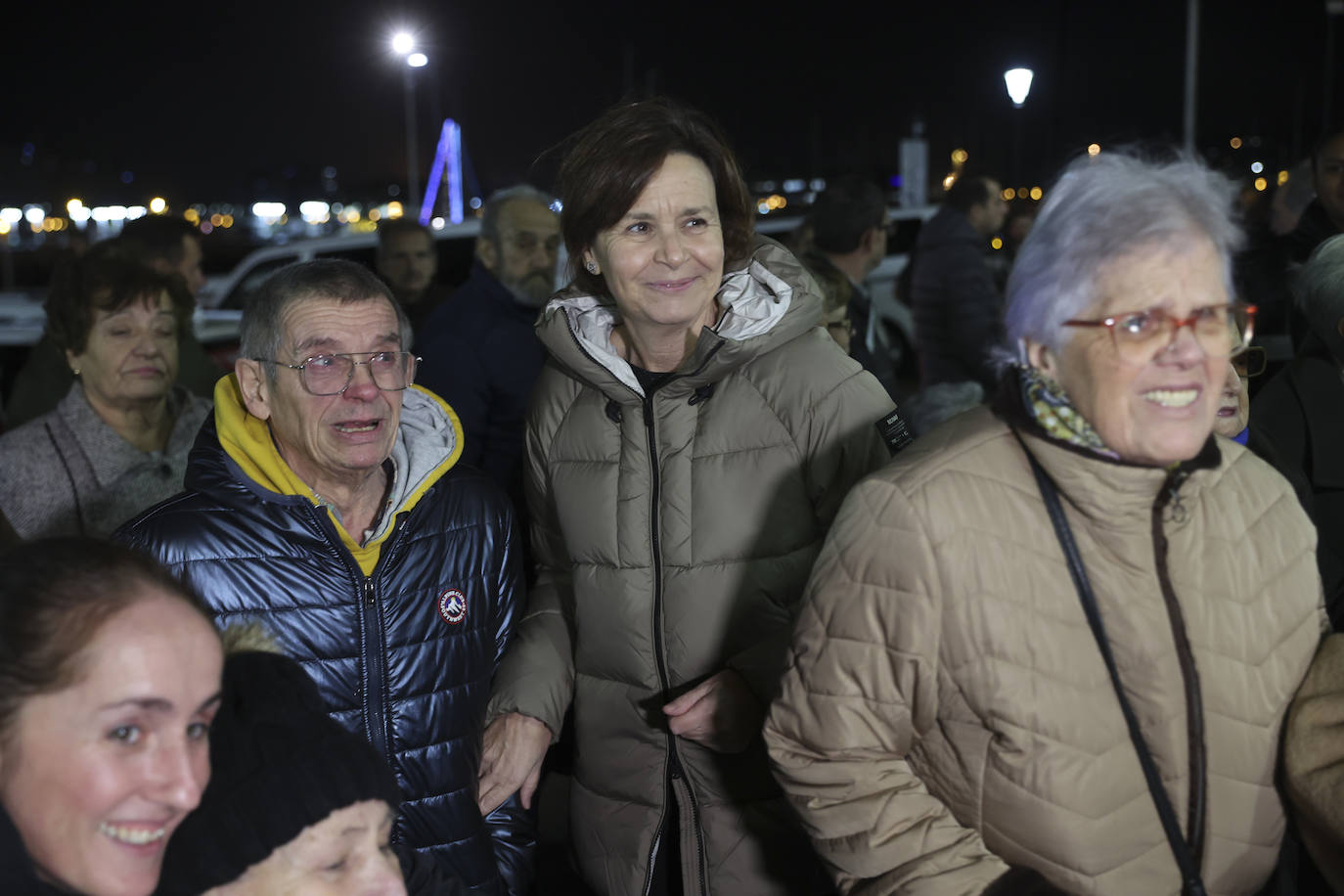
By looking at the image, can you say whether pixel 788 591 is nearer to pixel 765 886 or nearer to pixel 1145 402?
pixel 765 886

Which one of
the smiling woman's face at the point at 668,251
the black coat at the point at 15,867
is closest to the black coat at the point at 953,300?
the smiling woman's face at the point at 668,251

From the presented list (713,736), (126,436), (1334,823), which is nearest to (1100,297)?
(1334,823)

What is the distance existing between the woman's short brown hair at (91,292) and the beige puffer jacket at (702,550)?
1.97 meters

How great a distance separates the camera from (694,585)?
9.21 ft

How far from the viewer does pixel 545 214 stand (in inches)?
243

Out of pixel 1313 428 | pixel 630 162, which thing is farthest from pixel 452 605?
pixel 1313 428

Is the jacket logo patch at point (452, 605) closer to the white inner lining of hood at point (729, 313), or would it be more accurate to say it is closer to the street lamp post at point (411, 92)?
the white inner lining of hood at point (729, 313)

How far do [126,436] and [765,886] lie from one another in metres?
2.59

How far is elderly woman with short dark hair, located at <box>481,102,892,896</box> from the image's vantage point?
2.79 metres

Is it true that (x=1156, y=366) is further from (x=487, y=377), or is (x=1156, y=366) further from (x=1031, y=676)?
(x=487, y=377)

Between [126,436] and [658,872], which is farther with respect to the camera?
[126,436]

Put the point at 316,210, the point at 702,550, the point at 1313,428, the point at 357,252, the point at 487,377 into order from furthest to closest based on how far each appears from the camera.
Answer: the point at 316,210
the point at 357,252
the point at 487,377
the point at 1313,428
the point at 702,550

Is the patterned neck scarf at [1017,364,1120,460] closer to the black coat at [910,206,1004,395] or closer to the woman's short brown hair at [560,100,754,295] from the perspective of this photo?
the woman's short brown hair at [560,100,754,295]

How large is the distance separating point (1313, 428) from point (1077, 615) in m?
1.77
